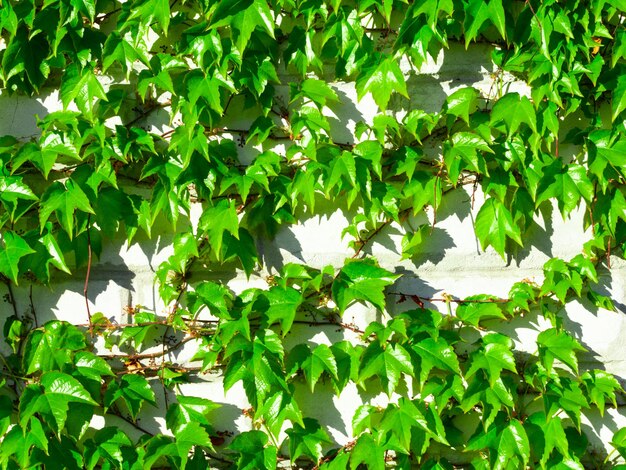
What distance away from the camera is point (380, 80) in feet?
6.19

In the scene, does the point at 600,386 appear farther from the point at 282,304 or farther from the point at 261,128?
the point at 261,128

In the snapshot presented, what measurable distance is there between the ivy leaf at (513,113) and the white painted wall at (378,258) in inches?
3.1

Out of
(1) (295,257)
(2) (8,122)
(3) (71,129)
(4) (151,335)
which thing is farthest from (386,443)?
(2) (8,122)

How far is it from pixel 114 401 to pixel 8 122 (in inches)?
29.5

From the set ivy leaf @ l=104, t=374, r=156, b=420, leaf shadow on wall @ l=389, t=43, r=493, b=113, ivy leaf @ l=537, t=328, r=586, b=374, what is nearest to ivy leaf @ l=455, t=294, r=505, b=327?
ivy leaf @ l=537, t=328, r=586, b=374

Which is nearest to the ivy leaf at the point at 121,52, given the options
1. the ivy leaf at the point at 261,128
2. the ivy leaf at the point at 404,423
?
the ivy leaf at the point at 261,128

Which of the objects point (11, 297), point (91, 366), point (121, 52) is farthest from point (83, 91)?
point (91, 366)

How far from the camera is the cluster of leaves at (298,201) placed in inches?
72.9

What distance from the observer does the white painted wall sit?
1.95 meters

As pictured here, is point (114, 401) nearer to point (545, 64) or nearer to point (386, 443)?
point (386, 443)

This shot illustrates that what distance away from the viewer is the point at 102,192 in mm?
1909

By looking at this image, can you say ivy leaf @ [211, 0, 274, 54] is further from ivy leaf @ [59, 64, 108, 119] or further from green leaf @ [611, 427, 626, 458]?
green leaf @ [611, 427, 626, 458]

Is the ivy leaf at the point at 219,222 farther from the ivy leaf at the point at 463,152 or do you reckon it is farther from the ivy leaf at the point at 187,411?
the ivy leaf at the point at 463,152

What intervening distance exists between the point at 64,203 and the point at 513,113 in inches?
42.7
